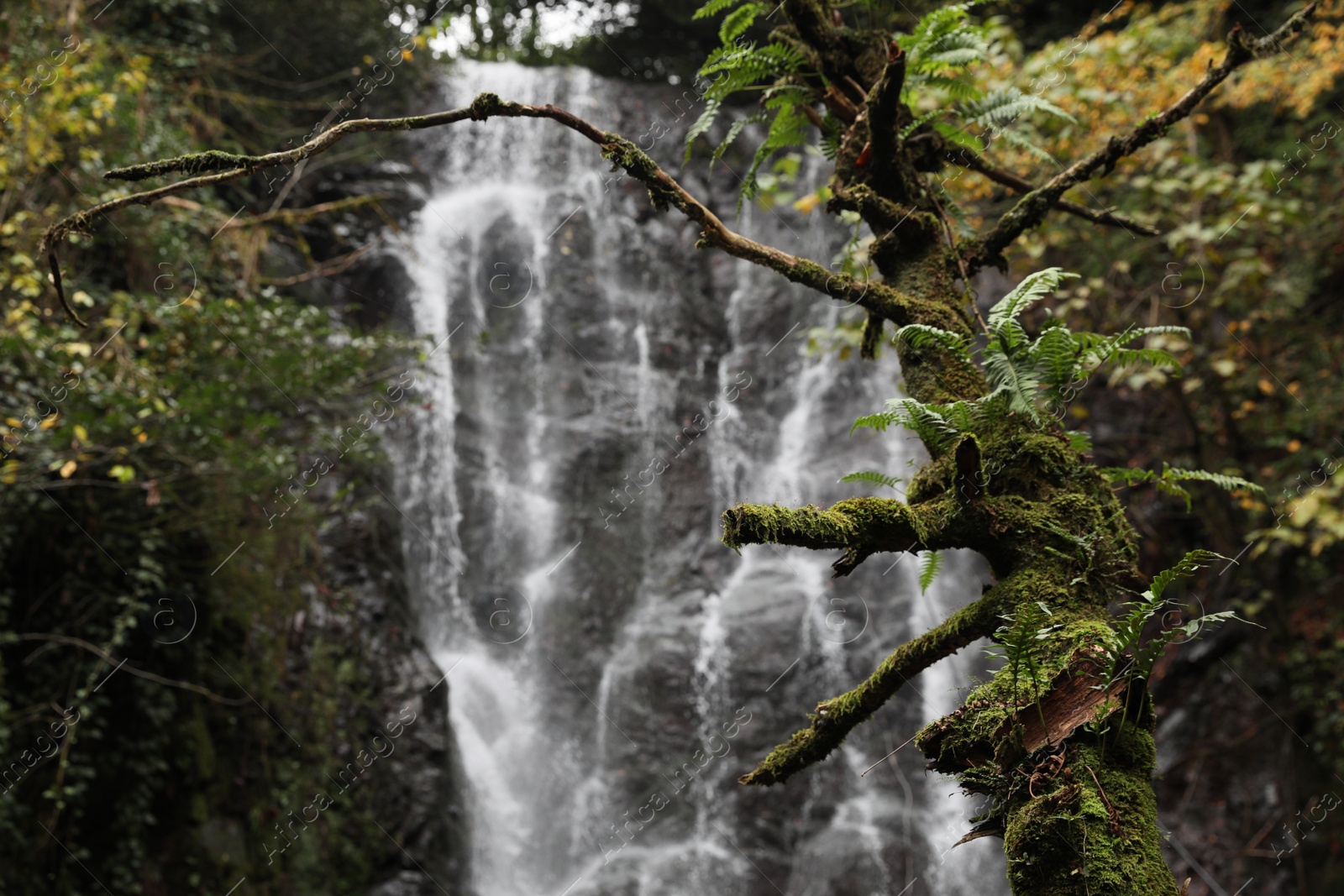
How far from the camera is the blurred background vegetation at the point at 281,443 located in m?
5.51

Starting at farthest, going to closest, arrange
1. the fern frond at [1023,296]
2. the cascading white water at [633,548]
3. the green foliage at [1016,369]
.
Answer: the cascading white water at [633,548] → the fern frond at [1023,296] → the green foliage at [1016,369]

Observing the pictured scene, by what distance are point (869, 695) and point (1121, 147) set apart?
1.59 meters

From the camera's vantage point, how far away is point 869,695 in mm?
1841

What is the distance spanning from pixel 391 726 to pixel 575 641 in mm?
2725

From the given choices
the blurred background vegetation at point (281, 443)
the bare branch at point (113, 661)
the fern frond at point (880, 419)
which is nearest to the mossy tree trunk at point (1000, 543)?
the fern frond at point (880, 419)

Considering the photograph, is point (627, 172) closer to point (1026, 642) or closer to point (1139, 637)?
point (1026, 642)

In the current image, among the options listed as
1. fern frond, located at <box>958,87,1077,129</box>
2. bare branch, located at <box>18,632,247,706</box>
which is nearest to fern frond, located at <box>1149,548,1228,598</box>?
fern frond, located at <box>958,87,1077,129</box>

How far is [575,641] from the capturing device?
32.9 feet

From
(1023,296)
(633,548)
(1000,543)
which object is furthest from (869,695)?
(633,548)

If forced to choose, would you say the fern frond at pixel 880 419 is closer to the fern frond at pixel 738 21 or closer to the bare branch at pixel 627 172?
the bare branch at pixel 627 172

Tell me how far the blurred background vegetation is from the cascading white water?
1497 mm

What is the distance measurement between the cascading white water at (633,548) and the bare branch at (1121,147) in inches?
294

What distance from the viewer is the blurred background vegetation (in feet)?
18.1

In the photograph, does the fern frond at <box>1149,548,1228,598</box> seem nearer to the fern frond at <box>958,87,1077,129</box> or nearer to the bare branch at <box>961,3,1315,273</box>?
the bare branch at <box>961,3,1315,273</box>
